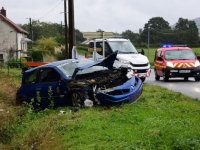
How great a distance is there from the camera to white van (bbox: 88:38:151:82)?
64.0ft

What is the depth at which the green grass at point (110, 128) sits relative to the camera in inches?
262

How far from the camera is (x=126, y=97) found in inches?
429

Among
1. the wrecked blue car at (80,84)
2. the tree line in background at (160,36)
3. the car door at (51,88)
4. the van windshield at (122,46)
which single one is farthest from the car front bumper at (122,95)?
the tree line in background at (160,36)

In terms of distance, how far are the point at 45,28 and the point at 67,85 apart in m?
105

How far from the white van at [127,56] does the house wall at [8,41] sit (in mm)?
40315

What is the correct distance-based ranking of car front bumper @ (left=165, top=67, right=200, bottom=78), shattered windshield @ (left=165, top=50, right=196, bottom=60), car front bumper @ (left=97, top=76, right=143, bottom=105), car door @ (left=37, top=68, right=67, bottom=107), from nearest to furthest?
1. car front bumper @ (left=97, top=76, right=143, bottom=105)
2. car door @ (left=37, top=68, right=67, bottom=107)
3. car front bumper @ (left=165, top=67, right=200, bottom=78)
4. shattered windshield @ (left=165, top=50, right=196, bottom=60)

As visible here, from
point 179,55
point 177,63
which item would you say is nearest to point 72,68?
point 177,63

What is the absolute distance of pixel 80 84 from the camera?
443 inches

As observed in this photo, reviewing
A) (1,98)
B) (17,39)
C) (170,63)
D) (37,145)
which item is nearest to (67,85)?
(37,145)

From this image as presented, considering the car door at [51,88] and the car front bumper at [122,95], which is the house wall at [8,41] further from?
the car front bumper at [122,95]

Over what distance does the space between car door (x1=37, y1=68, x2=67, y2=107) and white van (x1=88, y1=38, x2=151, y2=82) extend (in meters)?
6.67

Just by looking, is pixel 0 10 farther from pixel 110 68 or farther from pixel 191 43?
pixel 110 68

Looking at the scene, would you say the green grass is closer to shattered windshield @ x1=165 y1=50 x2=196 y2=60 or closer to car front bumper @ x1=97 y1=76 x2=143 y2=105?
car front bumper @ x1=97 y1=76 x2=143 y2=105

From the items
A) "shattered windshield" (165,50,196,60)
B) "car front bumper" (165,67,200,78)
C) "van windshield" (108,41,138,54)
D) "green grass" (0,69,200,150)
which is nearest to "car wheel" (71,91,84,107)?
"green grass" (0,69,200,150)
